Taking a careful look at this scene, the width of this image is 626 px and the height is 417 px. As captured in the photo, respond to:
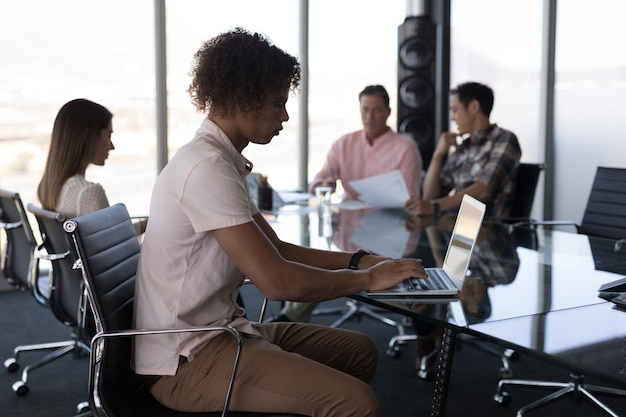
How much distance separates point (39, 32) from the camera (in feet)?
16.9

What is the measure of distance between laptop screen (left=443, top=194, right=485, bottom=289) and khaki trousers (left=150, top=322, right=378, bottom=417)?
0.53 m

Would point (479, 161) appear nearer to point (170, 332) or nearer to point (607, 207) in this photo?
point (607, 207)

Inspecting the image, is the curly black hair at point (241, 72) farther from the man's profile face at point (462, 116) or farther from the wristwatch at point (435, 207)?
the man's profile face at point (462, 116)

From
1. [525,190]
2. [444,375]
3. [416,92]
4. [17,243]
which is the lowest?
[444,375]

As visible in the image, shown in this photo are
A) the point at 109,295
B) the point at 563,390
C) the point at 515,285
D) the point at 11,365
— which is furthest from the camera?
the point at 11,365

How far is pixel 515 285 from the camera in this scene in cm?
219

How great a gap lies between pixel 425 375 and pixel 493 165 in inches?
47.6

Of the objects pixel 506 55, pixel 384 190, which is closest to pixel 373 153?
pixel 384 190

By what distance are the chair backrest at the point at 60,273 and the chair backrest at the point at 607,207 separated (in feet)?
8.13

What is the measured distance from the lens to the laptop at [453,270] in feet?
6.56

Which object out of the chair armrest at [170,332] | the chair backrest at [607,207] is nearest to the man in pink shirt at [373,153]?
the chair backrest at [607,207]

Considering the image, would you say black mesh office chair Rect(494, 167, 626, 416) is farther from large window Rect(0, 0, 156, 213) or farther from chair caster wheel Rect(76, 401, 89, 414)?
large window Rect(0, 0, 156, 213)

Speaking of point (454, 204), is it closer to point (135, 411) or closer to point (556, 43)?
point (135, 411)

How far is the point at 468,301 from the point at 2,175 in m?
4.16
